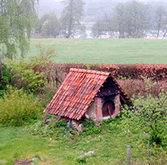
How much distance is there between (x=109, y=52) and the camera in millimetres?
32906

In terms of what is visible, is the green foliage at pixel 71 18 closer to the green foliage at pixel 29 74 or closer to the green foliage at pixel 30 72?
the green foliage at pixel 30 72

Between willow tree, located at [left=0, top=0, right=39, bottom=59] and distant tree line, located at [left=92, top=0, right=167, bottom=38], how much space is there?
3917 cm

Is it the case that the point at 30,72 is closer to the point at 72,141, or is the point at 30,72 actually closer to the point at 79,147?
the point at 72,141

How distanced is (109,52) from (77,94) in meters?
24.6

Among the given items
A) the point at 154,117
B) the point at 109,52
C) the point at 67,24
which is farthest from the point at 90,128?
the point at 67,24

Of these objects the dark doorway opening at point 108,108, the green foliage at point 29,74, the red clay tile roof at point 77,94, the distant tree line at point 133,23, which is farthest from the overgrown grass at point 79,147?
the distant tree line at point 133,23

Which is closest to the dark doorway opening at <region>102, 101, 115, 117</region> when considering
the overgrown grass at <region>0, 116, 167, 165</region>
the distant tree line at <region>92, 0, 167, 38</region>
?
the overgrown grass at <region>0, 116, 167, 165</region>

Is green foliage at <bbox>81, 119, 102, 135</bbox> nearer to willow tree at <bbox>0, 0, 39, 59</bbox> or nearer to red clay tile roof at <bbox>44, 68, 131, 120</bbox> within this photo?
red clay tile roof at <bbox>44, 68, 131, 120</bbox>

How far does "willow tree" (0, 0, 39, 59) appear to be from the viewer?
56.9ft

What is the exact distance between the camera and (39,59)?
14773mm

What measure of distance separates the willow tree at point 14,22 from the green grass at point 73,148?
428 inches

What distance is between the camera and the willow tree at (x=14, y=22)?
17328 millimetres

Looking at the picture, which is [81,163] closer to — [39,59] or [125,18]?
[39,59]

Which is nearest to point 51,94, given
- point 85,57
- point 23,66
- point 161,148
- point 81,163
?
point 23,66
